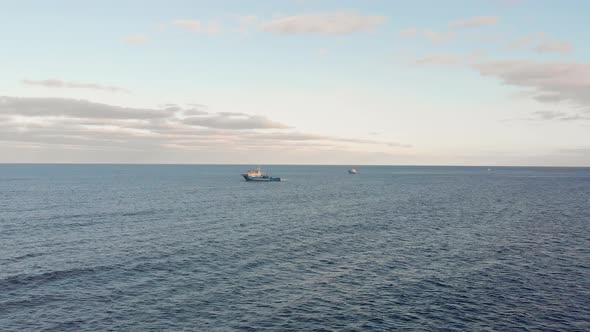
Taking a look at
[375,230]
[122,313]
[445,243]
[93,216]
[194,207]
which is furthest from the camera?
[194,207]

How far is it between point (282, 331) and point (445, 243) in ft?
170

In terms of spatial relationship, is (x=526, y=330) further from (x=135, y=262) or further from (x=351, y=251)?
(x=135, y=262)

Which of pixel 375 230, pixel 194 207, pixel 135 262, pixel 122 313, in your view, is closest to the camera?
pixel 122 313

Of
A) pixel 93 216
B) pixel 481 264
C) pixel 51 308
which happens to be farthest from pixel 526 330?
pixel 93 216

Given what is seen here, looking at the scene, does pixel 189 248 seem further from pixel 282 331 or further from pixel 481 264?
pixel 481 264

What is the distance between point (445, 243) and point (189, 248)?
51.6m

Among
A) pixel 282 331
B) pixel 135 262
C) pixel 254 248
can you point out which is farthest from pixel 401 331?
pixel 135 262

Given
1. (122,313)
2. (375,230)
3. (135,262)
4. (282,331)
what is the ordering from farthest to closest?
(375,230)
(135,262)
(122,313)
(282,331)

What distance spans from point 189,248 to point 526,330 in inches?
2223

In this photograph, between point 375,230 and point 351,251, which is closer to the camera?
point 351,251

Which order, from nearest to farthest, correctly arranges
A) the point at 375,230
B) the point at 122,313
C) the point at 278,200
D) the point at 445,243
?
the point at 122,313, the point at 445,243, the point at 375,230, the point at 278,200

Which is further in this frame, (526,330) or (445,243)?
(445,243)

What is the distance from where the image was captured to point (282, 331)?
43.5 meters

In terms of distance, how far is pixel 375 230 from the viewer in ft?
321
